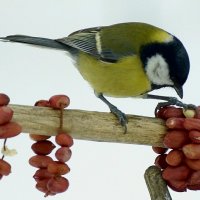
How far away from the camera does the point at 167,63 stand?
0.98 metres

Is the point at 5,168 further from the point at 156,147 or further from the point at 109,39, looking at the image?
the point at 109,39

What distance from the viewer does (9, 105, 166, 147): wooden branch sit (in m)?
0.72

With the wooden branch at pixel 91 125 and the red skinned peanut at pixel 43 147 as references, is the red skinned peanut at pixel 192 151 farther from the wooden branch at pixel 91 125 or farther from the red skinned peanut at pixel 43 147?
the red skinned peanut at pixel 43 147

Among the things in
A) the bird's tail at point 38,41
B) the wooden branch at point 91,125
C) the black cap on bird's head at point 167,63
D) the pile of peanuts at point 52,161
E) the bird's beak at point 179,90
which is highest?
the bird's tail at point 38,41

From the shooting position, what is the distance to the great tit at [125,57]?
0.99 m

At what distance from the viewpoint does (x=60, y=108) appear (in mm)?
747

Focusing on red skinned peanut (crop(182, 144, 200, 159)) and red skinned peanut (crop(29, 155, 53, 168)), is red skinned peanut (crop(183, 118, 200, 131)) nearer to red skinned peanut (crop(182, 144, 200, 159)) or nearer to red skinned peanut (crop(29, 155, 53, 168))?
red skinned peanut (crop(182, 144, 200, 159))

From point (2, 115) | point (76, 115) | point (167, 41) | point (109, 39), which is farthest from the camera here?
point (109, 39)

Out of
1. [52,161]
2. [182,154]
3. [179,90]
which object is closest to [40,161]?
[52,161]

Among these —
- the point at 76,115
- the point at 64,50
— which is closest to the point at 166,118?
the point at 76,115

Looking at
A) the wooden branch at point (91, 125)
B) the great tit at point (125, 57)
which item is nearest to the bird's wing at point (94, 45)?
the great tit at point (125, 57)

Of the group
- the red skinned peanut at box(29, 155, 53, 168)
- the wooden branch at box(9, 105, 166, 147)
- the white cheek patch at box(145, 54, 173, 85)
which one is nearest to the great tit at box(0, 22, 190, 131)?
the white cheek patch at box(145, 54, 173, 85)

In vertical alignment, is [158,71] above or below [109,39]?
below

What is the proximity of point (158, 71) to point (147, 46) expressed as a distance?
0.09 meters
